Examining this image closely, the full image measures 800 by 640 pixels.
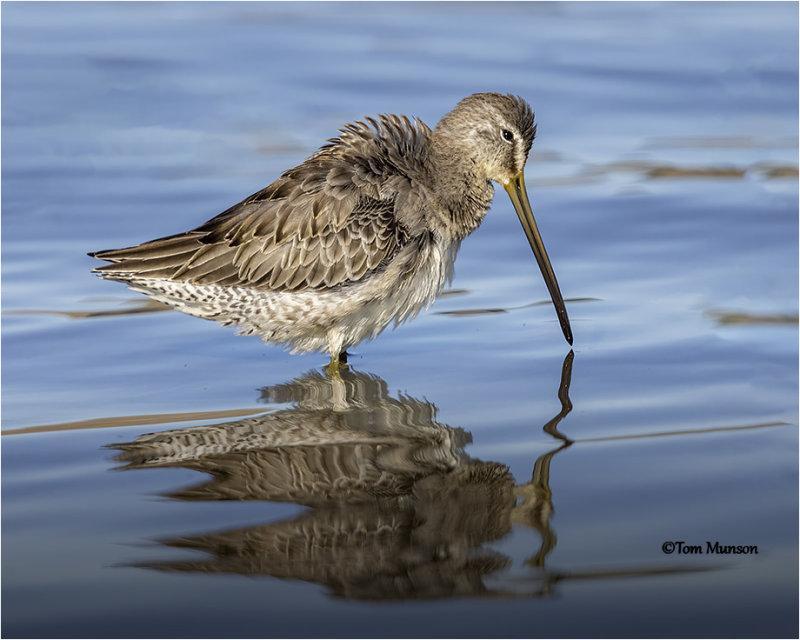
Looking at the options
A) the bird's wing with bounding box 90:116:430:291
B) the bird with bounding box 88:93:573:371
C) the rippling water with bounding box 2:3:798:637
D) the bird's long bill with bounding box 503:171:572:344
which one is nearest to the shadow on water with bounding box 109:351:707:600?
the rippling water with bounding box 2:3:798:637

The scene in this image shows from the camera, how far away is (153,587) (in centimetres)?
339

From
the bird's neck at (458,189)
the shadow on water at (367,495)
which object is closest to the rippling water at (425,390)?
the shadow on water at (367,495)

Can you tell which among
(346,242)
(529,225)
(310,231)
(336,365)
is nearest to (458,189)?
(529,225)

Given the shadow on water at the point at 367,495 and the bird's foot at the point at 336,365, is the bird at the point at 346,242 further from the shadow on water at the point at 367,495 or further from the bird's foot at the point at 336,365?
the shadow on water at the point at 367,495

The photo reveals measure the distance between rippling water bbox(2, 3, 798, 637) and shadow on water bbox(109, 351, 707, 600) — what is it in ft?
0.04

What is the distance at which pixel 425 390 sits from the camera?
5129 mm

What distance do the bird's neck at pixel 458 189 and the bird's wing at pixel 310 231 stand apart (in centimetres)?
14

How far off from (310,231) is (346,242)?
218mm

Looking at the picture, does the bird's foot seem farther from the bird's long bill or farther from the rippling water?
the bird's long bill

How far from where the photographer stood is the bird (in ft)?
18.3

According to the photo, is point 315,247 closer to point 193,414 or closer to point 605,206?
point 193,414

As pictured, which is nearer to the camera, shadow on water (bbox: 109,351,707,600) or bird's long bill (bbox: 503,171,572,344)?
shadow on water (bbox: 109,351,707,600)

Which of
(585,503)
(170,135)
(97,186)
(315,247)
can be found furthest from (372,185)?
(170,135)

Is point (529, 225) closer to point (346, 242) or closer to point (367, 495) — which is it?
point (346, 242)
